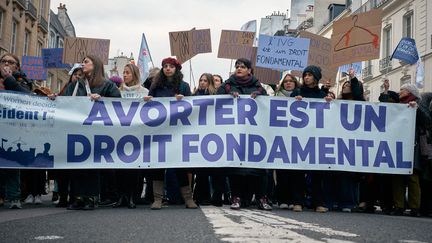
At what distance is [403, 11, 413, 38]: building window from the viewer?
2560 cm

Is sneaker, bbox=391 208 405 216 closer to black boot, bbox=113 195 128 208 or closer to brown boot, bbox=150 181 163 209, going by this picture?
brown boot, bbox=150 181 163 209

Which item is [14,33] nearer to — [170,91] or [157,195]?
[170,91]

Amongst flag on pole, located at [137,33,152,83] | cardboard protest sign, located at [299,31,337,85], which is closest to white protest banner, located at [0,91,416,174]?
cardboard protest sign, located at [299,31,337,85]

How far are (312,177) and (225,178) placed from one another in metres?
1.06

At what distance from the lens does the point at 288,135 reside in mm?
6664

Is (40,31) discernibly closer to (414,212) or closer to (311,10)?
(311,10)

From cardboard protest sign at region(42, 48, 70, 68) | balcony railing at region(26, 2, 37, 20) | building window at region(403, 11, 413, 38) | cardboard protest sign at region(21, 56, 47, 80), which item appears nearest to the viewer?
cardboard protest sign at region(42, 48, 70, 68)

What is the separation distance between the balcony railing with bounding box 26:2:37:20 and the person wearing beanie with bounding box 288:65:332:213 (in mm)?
25135

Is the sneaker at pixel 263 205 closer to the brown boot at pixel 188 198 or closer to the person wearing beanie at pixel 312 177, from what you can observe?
the person wearing beanie at pixel 312 177

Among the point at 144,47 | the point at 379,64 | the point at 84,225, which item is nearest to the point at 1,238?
the point at 84,225

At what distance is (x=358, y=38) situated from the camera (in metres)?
8.60

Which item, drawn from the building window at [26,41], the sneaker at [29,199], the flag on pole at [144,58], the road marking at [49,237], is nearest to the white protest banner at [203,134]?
the sneaker at [29,199]

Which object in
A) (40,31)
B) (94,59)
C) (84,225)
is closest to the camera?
(84,225)

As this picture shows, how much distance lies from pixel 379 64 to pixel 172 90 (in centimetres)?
2397
